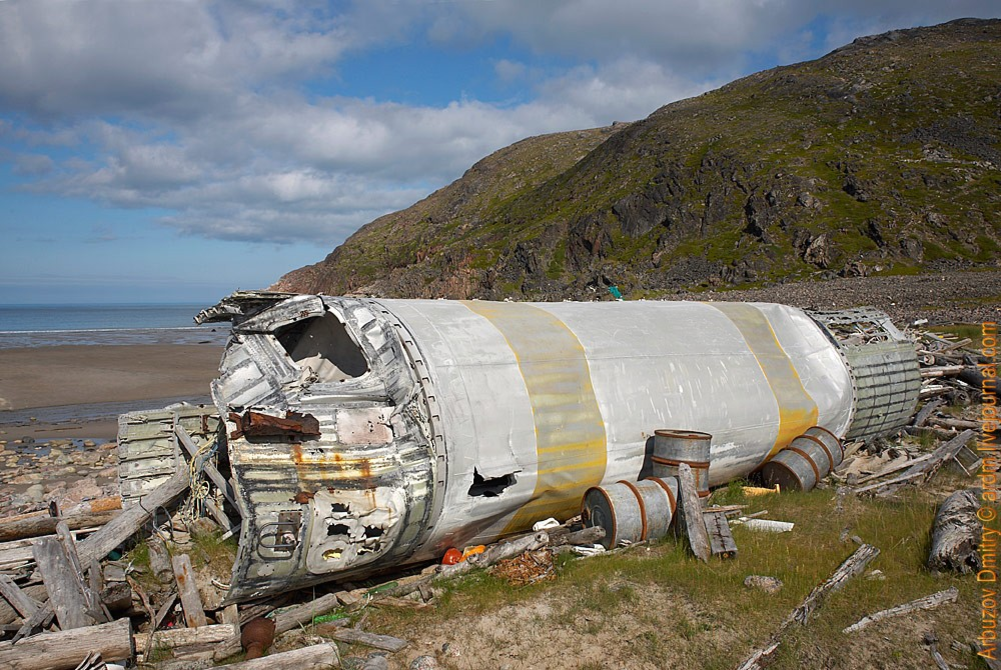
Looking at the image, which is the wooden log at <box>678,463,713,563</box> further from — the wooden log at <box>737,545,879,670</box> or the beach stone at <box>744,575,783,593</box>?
the wooden log at <box>737,545,879,670</box>

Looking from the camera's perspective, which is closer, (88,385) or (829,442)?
(829,442)

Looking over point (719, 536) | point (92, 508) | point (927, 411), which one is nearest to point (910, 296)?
point (927, 411)

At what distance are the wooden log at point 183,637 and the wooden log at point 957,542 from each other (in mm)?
8520

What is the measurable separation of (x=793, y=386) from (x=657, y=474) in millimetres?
4210

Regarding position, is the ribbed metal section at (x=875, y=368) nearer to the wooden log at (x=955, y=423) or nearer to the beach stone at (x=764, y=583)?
the wooden log at (x=955, y=423)

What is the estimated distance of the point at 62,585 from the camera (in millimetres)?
7281

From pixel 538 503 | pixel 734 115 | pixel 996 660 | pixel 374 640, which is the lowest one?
pixel 996 660

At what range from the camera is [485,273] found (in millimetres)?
82188

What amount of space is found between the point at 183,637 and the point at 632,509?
5.73m

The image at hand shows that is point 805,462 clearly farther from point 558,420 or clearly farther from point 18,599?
point 18,599

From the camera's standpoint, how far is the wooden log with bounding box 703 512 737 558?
27.9 ft

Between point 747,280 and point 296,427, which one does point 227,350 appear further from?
point 747,280

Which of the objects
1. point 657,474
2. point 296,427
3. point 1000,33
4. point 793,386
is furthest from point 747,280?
point 1000,33

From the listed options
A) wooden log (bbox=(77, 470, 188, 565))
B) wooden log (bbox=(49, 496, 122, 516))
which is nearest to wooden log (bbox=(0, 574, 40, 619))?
wooden log (bbox=(77, 470, 188, 565))
